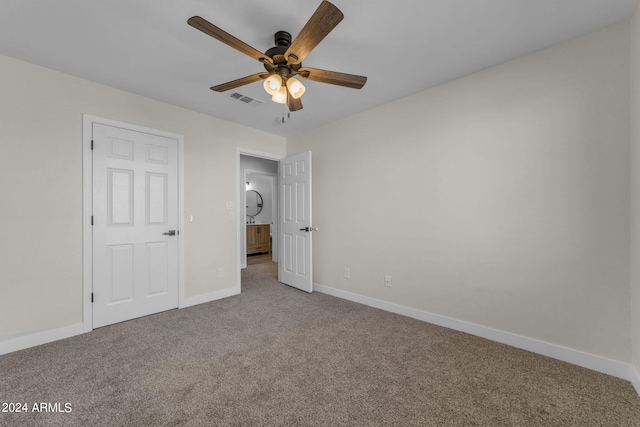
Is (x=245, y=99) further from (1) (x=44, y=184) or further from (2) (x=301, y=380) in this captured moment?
(2) (x=301, y=380)

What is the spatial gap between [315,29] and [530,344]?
2.80 m

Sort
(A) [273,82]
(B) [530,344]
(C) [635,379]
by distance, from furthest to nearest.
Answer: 1. (B) [530,344]
2. (A) [273,82]
3. (C) [635,379]

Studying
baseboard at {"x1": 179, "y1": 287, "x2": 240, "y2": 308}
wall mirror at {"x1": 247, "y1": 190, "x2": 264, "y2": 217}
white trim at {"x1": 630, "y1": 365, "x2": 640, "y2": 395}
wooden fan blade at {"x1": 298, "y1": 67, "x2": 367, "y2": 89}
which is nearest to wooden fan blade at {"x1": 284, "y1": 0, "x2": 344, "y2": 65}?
wooden fan blade at {"x1": 298, "y1": 67, "x2": 367, "y2": 89}

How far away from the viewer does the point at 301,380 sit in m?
1.77

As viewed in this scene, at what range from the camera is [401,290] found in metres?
2.96

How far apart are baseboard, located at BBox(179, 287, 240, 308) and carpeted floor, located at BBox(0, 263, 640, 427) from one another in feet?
1.82

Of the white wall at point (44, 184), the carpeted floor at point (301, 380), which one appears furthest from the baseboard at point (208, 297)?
the white wall at point (44, 184)

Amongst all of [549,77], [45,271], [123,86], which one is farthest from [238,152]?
[549,77]

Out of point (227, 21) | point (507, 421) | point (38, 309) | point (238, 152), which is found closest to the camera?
point (507, 421)

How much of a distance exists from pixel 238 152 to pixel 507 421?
3784 millimetres

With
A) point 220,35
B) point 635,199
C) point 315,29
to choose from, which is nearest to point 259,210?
point 220,35

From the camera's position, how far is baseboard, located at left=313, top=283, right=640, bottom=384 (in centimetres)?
179

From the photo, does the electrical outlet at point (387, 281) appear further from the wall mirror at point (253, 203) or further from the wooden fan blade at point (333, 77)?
the wall mirror at point (253, 203)

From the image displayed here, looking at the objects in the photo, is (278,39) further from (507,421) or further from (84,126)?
(507,421)
